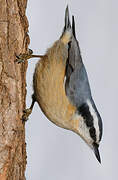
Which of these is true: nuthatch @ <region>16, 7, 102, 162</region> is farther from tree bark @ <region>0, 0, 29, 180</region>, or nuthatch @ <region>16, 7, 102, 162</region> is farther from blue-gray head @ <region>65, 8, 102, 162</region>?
tree bark @ <region>0, 0, 29, 180</region>

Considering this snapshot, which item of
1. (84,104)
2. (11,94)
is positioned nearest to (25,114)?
(11,94)

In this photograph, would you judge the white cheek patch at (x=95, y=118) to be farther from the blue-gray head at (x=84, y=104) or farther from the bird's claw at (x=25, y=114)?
the bird's claw at (x=25, y=114)

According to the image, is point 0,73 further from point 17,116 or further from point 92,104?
point 92,104

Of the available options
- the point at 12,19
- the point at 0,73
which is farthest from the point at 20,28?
the point at 0,73

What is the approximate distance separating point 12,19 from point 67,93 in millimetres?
792

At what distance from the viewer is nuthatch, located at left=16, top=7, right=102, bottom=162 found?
8.69 feet

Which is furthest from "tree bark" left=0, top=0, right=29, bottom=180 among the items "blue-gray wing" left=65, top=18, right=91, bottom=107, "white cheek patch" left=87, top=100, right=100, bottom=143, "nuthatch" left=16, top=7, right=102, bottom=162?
"white cheek patch" left=87, top=100, right=100, bottom=143

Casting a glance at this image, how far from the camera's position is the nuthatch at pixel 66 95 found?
2648 mm

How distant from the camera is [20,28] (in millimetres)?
2342

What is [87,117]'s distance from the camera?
273 cm

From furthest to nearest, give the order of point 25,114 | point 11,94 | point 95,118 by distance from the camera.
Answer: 1. point 95,118
2. point 25,114
3. point 11,94

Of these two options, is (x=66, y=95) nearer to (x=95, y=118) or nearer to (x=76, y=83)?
(x=76, y=83)

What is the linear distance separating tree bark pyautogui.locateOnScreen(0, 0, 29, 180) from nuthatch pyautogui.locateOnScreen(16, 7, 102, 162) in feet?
1.06

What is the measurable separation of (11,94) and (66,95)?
0.71 m
